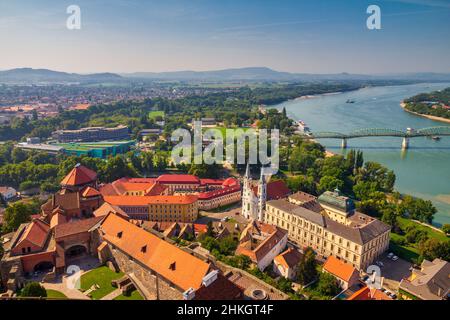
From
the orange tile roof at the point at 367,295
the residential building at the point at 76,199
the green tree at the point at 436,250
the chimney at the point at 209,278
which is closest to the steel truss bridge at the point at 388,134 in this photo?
the green tree at the point at 436,250

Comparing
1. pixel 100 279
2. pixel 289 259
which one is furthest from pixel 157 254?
pixel 289 259

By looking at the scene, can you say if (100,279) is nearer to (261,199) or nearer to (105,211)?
(105,211)

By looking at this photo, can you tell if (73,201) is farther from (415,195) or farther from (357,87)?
(357,87)

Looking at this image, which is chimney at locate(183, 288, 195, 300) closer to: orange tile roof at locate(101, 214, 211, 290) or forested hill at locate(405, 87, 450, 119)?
orange tile roof at locate(101, 214, 211, 290)

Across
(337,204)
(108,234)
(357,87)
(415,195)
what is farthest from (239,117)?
(357,87)

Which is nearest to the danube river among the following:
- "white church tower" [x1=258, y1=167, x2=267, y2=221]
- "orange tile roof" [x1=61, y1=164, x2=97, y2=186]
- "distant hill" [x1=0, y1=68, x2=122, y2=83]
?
"white church tower" [x1=258, y1=167, x2=267, y2=221]

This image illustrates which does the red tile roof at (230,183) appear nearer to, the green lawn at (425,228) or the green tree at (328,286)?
the green lawn at (425,228)
